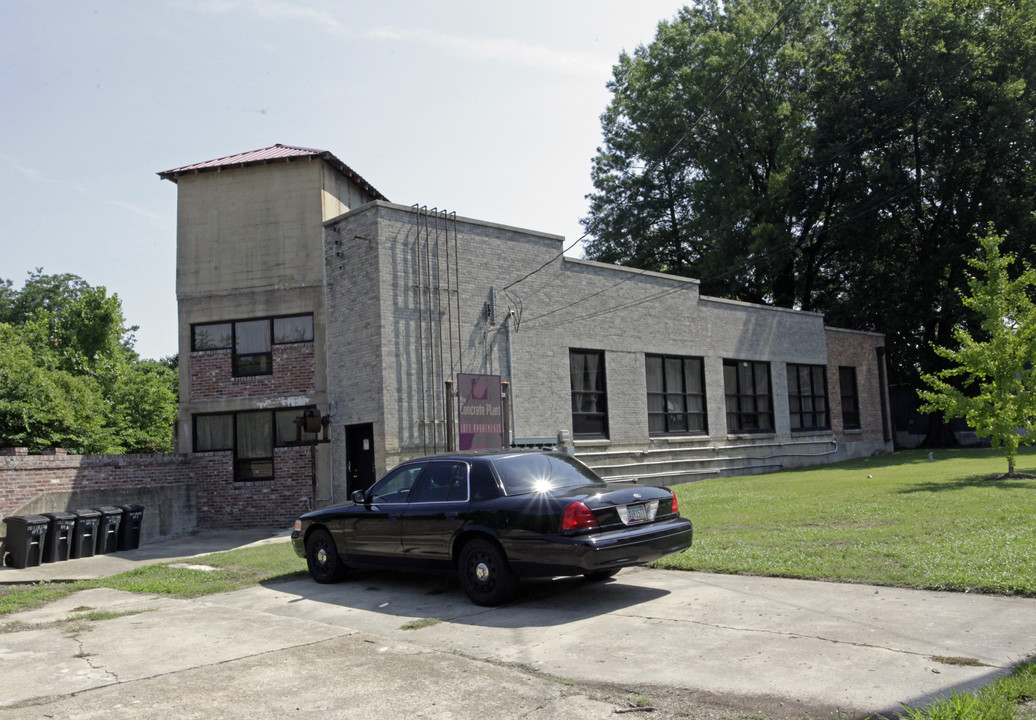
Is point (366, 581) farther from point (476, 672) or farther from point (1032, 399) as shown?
point (1032, 399)

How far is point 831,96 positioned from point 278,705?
33.3 m

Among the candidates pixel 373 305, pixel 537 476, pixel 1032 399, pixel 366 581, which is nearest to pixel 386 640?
pixel 537 476

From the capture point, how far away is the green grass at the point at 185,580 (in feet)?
33.7

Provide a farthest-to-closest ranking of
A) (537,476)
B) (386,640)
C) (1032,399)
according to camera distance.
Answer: (1032,399) < (537,476) < (386,640)

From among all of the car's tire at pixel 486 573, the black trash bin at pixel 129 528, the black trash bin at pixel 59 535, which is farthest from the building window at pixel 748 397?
the car's tire at pixel 486 573

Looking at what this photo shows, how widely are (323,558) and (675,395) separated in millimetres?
15331

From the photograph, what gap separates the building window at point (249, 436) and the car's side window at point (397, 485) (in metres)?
9.91

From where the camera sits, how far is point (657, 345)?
23.3 metres

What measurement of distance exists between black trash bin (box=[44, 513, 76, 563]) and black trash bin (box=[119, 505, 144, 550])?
1215mm

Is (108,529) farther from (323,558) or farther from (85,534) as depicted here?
(323,558)

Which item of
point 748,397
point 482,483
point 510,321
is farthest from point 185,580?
point 748,397

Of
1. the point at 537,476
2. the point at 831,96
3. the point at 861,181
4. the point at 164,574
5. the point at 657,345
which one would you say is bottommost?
the point at 164,574

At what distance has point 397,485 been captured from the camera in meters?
9.59

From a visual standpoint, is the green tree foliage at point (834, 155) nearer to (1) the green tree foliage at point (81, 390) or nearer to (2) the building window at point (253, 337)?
(2) the building window at point (253, 337)
